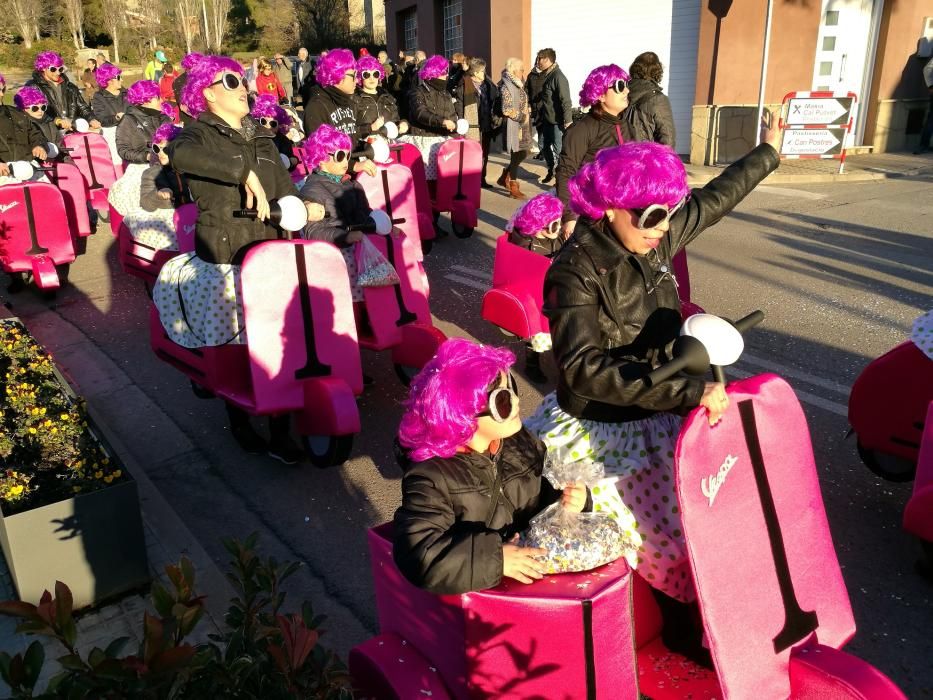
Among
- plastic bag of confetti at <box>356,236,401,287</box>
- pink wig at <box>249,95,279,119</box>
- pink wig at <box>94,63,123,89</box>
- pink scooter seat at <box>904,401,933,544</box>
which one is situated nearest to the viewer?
pink scooter seat at <box>904,401,933,544</box>

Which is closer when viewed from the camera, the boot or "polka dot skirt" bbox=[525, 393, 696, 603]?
"polka dot skirt" bbox=[525, 393, 696, 603]

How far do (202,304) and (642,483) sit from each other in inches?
108

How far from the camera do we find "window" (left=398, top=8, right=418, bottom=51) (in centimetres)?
2245

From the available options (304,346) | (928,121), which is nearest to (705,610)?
(304,346)

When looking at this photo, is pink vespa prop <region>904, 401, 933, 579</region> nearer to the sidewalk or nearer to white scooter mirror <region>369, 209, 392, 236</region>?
the sidewalk

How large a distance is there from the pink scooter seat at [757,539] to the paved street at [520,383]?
881 mm

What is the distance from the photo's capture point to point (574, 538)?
78.2 inches

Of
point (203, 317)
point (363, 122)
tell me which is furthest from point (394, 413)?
point (363, 122)

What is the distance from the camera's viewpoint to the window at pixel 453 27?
19312mm

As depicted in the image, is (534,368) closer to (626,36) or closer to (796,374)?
(796,374)

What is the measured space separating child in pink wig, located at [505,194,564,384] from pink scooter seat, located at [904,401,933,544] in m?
2.37

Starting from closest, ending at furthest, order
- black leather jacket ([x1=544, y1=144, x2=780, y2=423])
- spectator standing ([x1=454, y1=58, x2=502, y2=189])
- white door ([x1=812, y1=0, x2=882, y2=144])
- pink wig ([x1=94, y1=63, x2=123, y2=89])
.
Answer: black leather jacket ([x1=544, y1=144, x2=780, y2=423]) < pink wig ([x1=94, y1=63, x2=123, y2=89]) < spectator standing ([x1=454, y1=58, x2=502, y2=189]) < white door ([x1=812, y1=0, x2=882, y2=144])

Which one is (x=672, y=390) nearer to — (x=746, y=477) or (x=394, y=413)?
(x=746, y=477)

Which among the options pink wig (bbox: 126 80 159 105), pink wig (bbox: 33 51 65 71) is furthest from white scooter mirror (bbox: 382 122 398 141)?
pink wig (bbox: 33 51 65 71)
